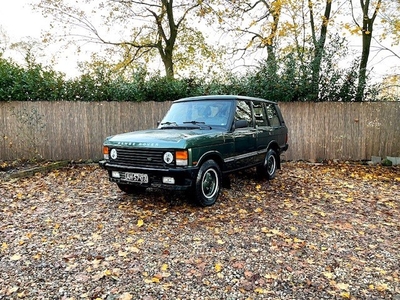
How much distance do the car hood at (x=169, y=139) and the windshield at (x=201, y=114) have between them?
13.3 inches

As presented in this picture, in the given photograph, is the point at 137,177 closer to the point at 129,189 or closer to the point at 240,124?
the point at 129,189

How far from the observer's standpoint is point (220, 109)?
5.91 meters

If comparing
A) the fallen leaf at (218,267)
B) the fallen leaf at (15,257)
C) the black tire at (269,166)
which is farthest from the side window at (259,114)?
the fallen leaf at (15,257)

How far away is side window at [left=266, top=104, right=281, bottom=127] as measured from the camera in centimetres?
732

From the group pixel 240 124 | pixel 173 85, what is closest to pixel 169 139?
pixel 240 124

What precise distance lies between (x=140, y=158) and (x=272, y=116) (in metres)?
3.91

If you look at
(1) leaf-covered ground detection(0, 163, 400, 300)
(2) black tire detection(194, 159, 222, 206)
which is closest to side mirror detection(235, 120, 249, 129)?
(2) black tire detection(194, 159, 222, 206)

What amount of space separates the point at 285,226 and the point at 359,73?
24.9 feet

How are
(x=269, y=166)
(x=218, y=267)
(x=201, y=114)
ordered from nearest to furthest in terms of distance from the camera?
(x=218, y=267)
(x=201, y=114)
(x=269, y=166)

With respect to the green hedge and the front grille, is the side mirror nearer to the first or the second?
the front grille

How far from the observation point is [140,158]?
4.95 m

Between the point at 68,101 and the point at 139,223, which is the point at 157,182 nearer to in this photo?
the point at 139,223

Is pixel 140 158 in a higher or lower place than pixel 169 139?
lower

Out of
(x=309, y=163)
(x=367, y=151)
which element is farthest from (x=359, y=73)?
(x=309, y=163)
